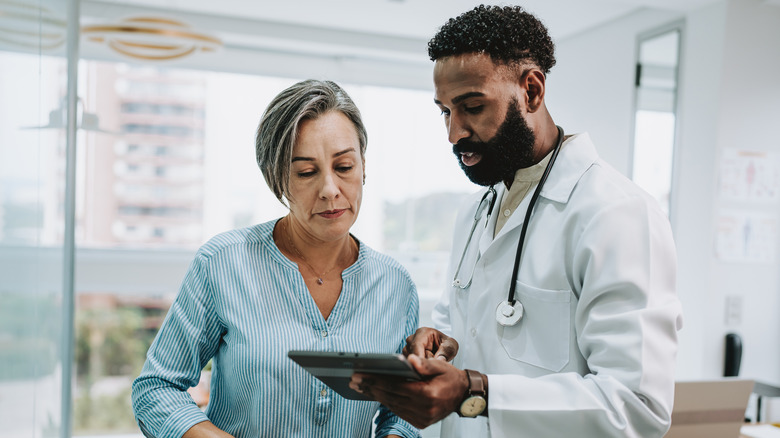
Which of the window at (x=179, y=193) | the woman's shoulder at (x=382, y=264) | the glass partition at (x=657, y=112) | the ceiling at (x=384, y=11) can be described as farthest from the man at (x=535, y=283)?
the window at (x=179, y=193)

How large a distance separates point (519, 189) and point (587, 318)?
36 centimetres

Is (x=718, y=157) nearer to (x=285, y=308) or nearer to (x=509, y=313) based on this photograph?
(x=509, y=313)

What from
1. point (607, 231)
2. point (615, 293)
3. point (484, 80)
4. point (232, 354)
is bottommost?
point (232, 354)

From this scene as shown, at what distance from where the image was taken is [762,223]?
3775 millimetres

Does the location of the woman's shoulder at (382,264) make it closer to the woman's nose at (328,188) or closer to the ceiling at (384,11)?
the woman's nose at (328,188)

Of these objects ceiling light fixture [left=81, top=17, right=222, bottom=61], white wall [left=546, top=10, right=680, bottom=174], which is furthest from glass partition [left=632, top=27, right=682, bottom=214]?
ceiling light fixture [left=81, top=17, right=222, bottom=61]

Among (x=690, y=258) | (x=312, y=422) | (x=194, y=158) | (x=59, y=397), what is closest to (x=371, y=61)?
(x=194, y=158)

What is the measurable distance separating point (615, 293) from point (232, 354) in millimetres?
733

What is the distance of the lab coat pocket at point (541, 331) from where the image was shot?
3.75 feet

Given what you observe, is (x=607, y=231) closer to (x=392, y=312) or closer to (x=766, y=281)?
(x=392, y=312)

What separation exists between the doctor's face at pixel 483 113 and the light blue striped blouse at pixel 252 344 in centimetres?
39

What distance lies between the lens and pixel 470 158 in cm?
124

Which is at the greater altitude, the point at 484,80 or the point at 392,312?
the point at 484,80

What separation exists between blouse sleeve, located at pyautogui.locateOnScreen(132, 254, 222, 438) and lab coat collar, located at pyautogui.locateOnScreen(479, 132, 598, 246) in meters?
0.59
